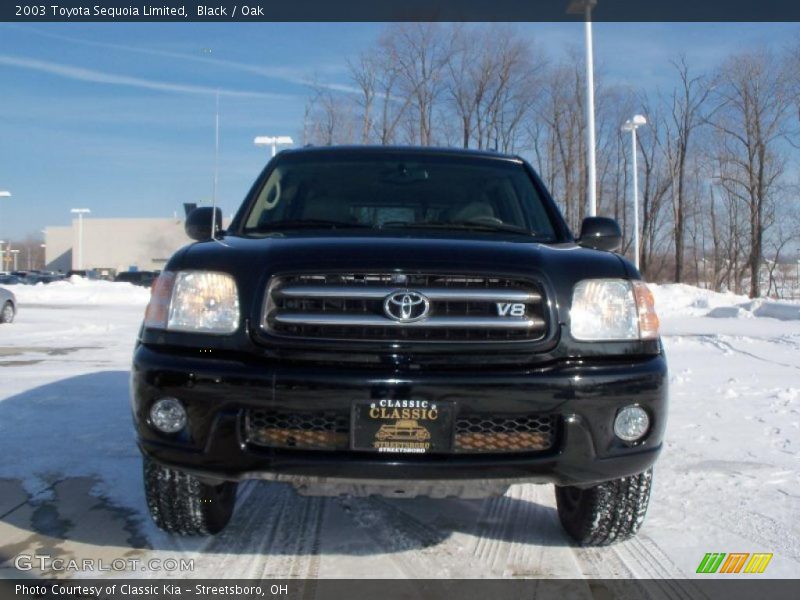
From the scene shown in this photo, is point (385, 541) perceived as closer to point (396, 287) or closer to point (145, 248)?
point (396, 287)

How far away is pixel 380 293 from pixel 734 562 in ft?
6.23

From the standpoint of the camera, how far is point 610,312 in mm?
2830

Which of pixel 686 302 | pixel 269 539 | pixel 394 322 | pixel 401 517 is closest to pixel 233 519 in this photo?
pixel 269 539

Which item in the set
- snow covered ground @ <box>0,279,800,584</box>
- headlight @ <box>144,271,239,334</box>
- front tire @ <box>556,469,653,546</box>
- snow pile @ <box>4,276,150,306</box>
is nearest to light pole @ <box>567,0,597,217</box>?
snow covered ground @ <box>0,279,800,584</box>

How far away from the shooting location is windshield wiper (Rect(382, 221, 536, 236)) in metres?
3.57

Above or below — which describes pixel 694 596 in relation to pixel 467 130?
below

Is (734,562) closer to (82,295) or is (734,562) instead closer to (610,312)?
(610,312)

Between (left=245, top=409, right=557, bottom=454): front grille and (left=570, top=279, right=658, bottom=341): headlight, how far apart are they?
0.38m

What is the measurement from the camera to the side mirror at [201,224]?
3.80 meters

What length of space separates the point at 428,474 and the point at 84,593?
4.49ft

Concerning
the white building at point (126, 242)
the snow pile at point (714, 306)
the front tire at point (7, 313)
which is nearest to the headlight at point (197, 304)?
the front tire at point (7, 313)

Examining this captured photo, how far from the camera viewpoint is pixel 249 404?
258cm

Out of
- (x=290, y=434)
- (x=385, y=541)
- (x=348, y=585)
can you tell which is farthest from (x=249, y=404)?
(x=385, y=541)

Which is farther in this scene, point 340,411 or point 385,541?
point 385,541
